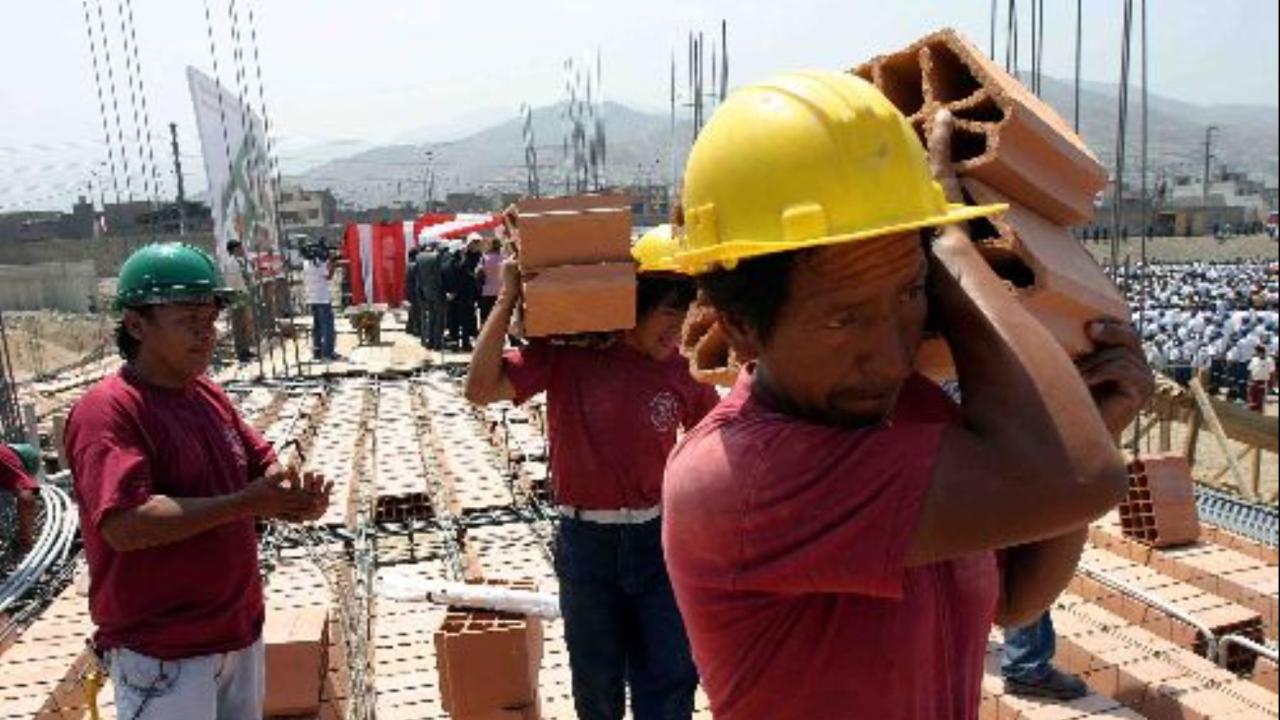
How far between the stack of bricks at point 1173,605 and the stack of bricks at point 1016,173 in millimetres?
4160

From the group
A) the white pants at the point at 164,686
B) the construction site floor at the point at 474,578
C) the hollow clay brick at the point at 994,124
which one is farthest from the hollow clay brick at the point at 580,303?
the hollow clay brick at the point at 994,124

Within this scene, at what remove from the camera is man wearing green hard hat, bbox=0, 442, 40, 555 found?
5.14 metres

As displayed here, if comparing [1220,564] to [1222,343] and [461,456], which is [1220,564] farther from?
[1222,343]

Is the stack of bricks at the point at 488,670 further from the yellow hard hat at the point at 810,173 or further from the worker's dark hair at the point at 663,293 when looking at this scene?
the yellow hard hat at the point at 810,173

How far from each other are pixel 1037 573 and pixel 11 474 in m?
5.28

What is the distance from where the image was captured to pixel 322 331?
14242 mm

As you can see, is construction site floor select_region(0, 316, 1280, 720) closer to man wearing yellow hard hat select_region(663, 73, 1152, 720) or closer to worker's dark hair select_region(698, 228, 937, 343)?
man wearing yellow hard hat select_region(663, 73, 1152, 720)

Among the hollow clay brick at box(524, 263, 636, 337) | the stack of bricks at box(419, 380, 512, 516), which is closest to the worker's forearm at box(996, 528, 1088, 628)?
the hollow clay brick at box(524, 263, 636, 337)

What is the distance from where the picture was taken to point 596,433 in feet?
10.7

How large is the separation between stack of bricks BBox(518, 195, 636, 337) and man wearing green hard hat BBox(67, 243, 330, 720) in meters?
0.98

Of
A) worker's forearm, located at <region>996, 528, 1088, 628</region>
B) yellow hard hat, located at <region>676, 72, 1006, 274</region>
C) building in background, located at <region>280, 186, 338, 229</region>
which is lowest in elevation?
worker's forearm, located at <region>996, 528, 1088, 628</region>

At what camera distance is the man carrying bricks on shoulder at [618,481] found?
10.3ft

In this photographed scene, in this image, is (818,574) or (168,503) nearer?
(818,574)

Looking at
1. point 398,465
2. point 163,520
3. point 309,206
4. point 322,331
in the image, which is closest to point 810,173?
point 163,520
